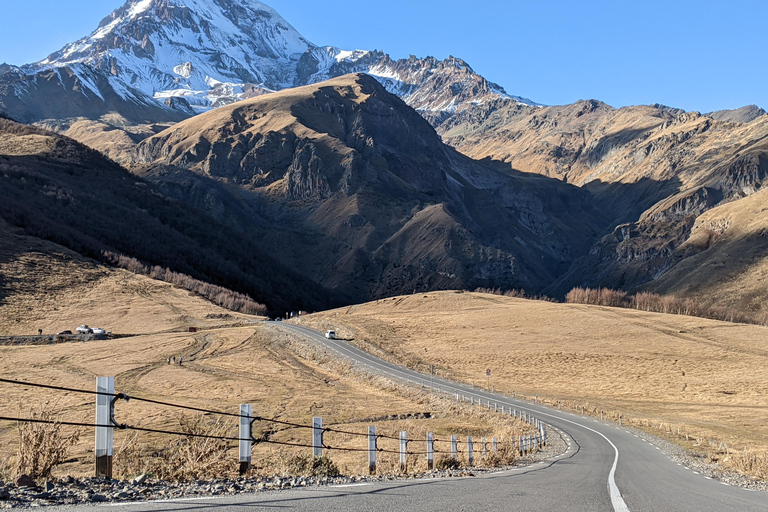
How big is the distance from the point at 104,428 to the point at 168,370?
67.1 metres

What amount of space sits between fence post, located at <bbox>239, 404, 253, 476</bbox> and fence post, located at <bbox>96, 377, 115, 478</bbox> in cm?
237

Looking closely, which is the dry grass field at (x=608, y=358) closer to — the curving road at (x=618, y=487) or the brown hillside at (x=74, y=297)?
the curving road at (x=618, y=487)

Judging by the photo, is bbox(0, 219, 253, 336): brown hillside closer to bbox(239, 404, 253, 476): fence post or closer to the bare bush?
the bare bush

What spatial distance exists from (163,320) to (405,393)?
223 feet

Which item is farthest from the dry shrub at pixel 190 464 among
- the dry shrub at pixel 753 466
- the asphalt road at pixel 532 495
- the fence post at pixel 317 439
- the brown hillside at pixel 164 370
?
the dry shrub at pixel 753 466

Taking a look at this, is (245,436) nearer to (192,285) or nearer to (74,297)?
(74,297)

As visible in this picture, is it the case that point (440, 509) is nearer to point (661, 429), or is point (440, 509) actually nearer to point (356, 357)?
point (661, 429)

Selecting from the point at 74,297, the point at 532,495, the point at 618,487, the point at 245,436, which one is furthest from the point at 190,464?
the point at 74,297

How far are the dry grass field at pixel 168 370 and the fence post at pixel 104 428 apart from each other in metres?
2.88

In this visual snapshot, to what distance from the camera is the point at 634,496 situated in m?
12.6

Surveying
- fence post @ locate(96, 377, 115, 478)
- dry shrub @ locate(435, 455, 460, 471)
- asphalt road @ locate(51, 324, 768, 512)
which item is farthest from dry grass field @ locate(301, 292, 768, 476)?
fence post @ locate(96, 377, 115, 478)

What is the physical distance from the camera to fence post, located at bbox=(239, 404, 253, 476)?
11805mm

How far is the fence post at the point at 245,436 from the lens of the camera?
1180 centimetres

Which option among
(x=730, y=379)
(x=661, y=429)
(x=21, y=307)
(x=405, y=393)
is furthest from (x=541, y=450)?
(x=21, y=307)
